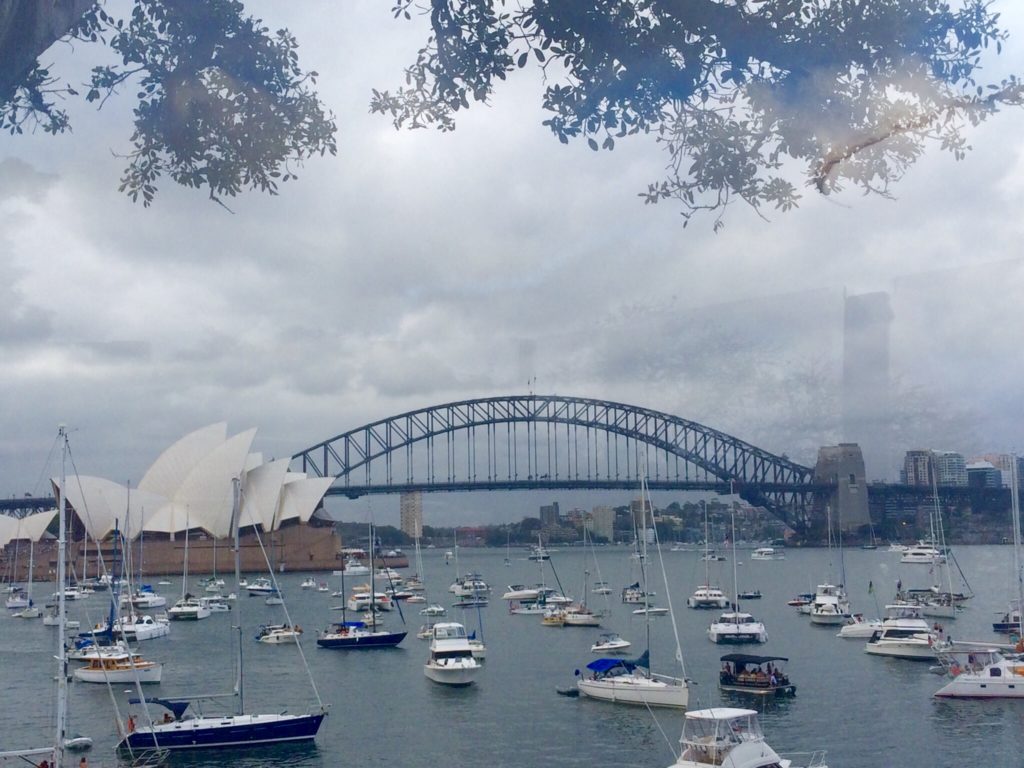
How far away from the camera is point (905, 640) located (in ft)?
55.4

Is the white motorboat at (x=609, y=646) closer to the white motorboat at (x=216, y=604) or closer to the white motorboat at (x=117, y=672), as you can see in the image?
the white motorboat at (x=117, y=672)

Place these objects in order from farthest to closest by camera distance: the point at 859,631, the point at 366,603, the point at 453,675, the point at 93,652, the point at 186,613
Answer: the point at 366,603, the point at 186,613, the point at 859,631, the point at 93,652, the point at 453,675

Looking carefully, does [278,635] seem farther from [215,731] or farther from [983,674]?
[983,674]

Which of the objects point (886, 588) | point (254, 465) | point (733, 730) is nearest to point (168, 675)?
point (733, 730)

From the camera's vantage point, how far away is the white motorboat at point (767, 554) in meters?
51.7

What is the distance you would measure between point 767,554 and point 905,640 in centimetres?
3709

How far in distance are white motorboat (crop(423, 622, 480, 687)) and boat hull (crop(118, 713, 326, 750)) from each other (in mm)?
4105

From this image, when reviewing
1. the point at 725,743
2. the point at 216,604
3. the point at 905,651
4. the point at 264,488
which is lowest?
the point at 216,604

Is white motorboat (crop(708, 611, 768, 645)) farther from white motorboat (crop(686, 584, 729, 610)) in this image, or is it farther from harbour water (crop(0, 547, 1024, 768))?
white motorboat (crop(686, 584, 729, 610))

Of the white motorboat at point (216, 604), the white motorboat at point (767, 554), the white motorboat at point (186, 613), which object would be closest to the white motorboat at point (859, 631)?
the white motorboat at point (186, 613)

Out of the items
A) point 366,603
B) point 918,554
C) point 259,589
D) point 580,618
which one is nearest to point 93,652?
point 580,618

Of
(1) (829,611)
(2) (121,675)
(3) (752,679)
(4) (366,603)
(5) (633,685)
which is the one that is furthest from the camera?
(4) (366,603)

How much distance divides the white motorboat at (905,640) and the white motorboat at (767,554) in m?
33.8

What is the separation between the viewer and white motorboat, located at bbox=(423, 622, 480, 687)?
14.9 metres
